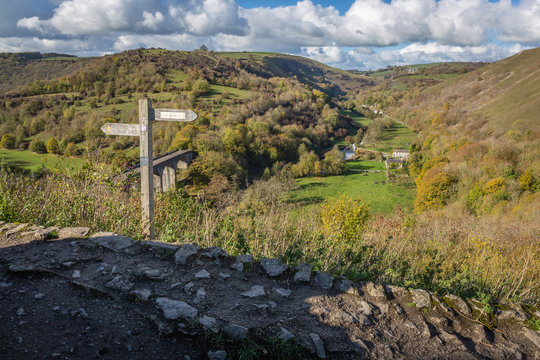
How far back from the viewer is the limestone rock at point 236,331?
7.73 feet

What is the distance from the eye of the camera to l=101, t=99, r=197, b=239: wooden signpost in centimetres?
470

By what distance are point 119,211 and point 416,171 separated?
54.8 meters

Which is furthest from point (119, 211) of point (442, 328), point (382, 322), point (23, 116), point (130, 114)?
point (23, 116)

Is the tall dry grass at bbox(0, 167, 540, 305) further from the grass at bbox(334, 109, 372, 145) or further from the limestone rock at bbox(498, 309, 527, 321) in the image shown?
the grass at bbox(334, 109, 372, 145)

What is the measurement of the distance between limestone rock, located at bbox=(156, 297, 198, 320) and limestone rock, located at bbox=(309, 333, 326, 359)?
1.04m

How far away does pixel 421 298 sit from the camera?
124 inches

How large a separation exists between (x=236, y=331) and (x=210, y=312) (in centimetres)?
40

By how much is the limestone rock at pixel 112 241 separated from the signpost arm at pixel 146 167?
2.94 ft

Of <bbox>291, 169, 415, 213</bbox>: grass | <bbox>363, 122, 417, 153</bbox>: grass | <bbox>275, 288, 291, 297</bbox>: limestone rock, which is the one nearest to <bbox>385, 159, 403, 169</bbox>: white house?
<bbox>291, 169, 415, 213</bbox>: grass

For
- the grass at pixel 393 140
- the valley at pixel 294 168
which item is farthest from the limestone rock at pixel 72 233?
the grass at pixel 393 140

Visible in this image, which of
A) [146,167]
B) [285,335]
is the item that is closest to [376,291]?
[285,335]

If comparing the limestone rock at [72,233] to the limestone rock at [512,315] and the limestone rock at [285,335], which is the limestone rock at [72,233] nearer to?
the limestone rock at [285,335]

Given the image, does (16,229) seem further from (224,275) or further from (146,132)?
(224,275)

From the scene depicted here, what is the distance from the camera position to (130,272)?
10.5 feet
